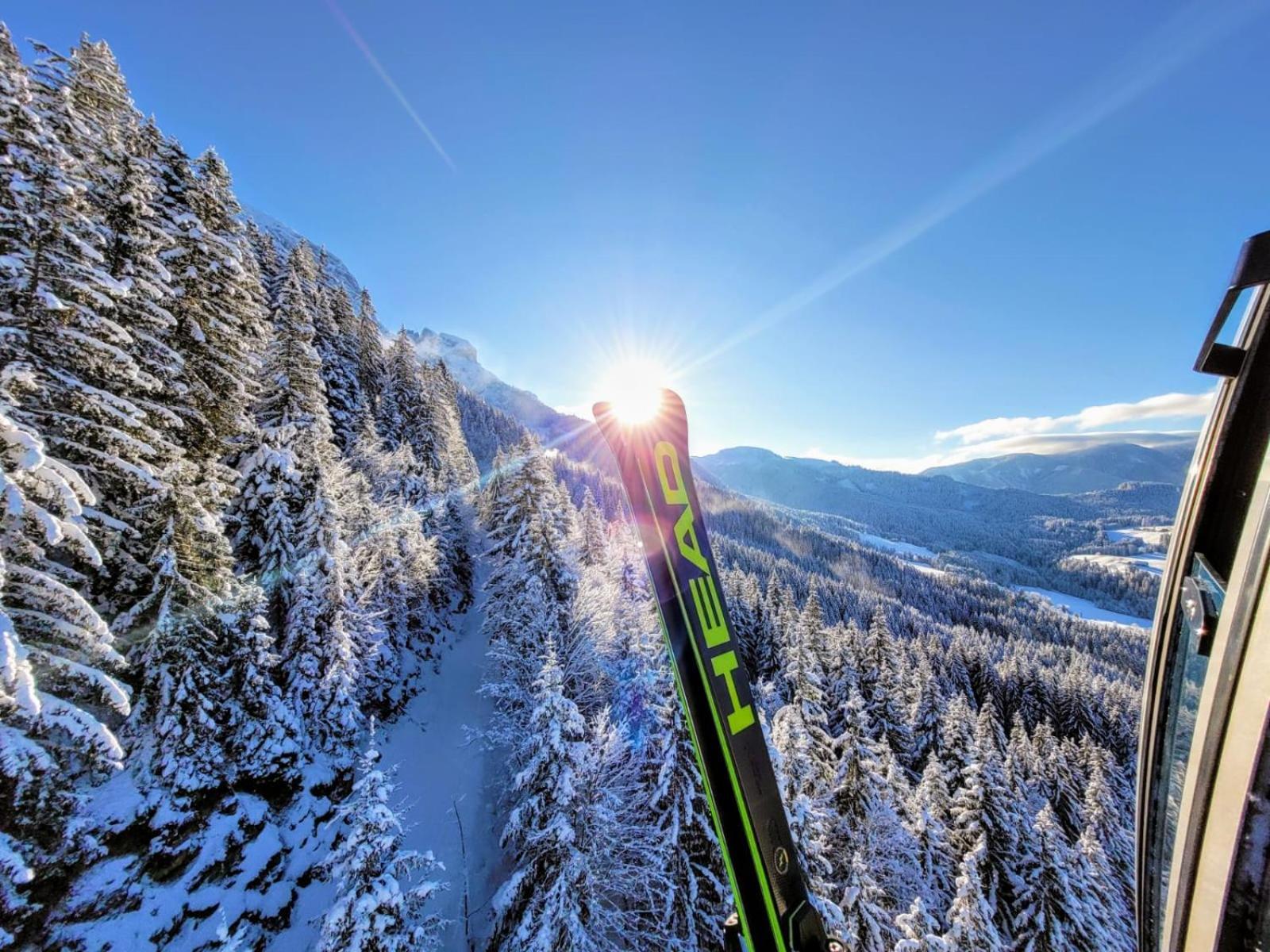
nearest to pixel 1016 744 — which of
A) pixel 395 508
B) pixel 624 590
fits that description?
pixel 624 590

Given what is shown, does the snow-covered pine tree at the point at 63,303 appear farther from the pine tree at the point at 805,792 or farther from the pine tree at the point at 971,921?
the pine tree at the point at 971,921

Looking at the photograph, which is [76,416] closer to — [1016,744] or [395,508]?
[395,508]

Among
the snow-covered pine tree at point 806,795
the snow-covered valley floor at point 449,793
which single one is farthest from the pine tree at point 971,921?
the snow-covered valley floor at point 449,793

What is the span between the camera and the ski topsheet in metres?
3.09

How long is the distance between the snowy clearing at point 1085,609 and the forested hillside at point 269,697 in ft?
543

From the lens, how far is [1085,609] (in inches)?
6102

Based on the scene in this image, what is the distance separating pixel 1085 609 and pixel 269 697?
21343cm

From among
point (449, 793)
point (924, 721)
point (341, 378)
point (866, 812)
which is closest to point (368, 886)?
point (449, 793)

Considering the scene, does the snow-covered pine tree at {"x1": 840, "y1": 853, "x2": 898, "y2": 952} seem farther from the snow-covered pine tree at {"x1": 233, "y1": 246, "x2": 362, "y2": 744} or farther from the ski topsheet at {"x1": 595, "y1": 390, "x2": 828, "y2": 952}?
the snow-covered pine tree at {"x1": 233, "y1": 246, "x2": 362, "y2": 744}

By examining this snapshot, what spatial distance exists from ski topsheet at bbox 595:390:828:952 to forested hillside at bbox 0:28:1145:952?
28.6ft

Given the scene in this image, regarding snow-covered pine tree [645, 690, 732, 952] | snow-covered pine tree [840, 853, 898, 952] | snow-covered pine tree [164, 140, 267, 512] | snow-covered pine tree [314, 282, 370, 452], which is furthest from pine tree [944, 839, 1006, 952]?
snow-covered pine tree [314, 282, 370, 452]

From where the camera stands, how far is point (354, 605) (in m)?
18.1

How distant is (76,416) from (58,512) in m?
2.11

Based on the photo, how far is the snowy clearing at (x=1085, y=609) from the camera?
143m
